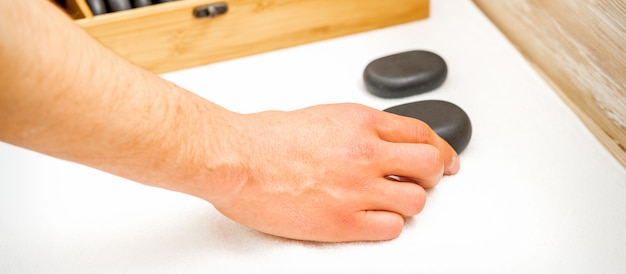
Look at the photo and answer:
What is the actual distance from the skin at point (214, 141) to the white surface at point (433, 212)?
0.04 meters

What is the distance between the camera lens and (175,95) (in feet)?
1.96

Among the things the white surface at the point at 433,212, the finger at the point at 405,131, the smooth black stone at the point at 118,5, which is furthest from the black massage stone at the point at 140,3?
the finger at the point at 405,131

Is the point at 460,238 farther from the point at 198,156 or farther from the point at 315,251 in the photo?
the point at 198,156

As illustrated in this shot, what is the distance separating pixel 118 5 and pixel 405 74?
0.50 meters

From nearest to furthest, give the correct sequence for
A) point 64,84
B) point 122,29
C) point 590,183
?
1. point 64,84
2. point 590,183
3. point 122,29

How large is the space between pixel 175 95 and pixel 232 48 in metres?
0.40

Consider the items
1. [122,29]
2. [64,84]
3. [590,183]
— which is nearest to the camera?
[64,84]

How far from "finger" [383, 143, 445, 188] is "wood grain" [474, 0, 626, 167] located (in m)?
0.28

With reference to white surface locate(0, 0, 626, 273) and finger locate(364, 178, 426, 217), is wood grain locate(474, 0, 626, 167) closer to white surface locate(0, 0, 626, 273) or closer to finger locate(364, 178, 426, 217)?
white surface locate(0, 0, 626, 273)

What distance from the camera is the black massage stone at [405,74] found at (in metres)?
0.83

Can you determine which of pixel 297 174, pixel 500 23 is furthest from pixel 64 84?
pixel 500 23

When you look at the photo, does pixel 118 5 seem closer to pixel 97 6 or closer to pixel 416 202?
pixel 97 6

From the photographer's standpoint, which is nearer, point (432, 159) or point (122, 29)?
point (432, 159)

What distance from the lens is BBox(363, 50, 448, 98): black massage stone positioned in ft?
2.73
